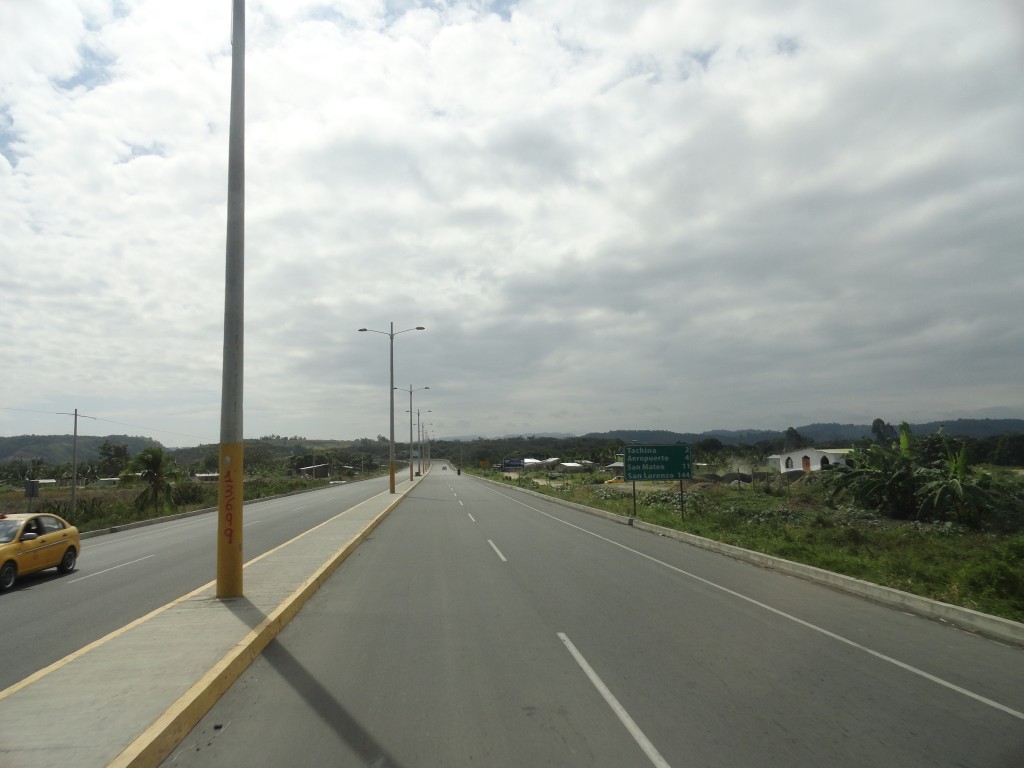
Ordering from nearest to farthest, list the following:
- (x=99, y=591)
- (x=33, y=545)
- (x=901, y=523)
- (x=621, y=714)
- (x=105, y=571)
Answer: (x=621, y=714) → (x=99, y=591) → (x=33, y=545) → (x=105, y=571) → (x=901, y=523)

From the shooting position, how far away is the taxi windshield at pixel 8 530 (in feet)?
44.6

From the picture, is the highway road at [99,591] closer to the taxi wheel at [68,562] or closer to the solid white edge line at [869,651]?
the taxi wheel at [68,562]

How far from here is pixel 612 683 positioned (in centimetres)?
643

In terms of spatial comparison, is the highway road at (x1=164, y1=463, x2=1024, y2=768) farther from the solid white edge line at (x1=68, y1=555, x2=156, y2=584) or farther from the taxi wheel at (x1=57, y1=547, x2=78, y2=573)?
the taxi wheel at (x1=57, y1=547, x2=78, y2=573)

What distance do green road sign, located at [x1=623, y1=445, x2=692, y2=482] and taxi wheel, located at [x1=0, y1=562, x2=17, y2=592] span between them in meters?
19.0

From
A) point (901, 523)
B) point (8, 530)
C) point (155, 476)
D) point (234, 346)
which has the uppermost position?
point (234, 346)

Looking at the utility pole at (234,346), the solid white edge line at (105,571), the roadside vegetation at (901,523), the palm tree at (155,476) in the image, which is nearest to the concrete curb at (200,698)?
the utility pole at (234,346)

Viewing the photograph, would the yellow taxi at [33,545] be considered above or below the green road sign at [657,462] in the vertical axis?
below

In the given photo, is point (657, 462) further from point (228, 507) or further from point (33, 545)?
point (33, 545)

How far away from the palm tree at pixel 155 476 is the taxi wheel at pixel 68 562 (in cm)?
2116

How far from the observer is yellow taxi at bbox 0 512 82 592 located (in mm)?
13172

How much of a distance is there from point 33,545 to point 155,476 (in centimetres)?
2397

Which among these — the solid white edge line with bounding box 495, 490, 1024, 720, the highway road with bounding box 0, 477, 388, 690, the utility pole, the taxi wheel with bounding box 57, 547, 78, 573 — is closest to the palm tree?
the highway road with bounding box 0, 477, 388, 690

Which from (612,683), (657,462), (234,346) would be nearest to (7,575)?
(234,346)
